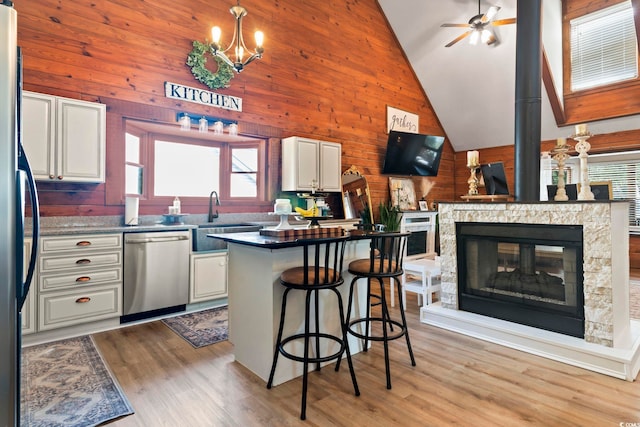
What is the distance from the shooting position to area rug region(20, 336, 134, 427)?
1.87 meters

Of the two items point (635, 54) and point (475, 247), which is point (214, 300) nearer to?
point (475, 247)

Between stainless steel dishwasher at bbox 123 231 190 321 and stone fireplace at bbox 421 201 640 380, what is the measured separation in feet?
8.23

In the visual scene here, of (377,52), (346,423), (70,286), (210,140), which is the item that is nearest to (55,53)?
(210,140)

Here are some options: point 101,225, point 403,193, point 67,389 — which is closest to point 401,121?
point 403,193

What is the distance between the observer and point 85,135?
10.6ft

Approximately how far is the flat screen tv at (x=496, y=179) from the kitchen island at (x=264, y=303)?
160 cm

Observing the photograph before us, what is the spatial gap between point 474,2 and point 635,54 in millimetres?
2558

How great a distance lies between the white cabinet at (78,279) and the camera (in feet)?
9.41

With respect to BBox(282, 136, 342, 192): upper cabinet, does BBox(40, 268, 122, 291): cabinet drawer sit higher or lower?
lower

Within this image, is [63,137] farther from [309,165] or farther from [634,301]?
[634,301]

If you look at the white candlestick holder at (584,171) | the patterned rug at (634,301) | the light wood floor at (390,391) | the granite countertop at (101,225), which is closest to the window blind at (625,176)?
the patterned rug at (634,301)

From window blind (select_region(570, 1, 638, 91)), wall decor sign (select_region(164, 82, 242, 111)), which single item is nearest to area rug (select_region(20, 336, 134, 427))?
wall decor sign (select_region(164, 82, 242, 111))

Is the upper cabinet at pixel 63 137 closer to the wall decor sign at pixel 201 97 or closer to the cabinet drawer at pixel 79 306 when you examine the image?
the wall decor sign at pixel 201 97

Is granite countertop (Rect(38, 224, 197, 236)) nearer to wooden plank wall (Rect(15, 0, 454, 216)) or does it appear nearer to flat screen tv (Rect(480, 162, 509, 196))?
wooden plank wall (Rect(15, 0, 454, 216))
